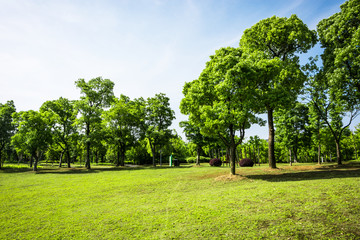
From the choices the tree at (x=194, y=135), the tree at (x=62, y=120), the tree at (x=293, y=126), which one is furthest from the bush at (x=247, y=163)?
the tree at (x=62, y=120)

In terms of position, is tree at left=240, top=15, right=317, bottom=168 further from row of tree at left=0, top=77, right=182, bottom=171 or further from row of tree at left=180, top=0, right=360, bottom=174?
row of tree at left=0, top=77, right=182, bottom=171

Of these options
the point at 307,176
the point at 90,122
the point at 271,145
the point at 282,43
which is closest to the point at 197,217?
the point at 307,176

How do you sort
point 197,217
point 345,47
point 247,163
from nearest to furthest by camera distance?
point 197,217, point 345,47, point 247,163

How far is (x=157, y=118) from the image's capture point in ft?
131

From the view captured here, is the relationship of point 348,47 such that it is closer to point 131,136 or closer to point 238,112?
point 238,112

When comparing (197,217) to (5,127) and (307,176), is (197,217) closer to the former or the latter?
(307,176)

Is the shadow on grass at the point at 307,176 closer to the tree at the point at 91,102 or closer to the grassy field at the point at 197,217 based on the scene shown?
the grassy field at the point at 197,217

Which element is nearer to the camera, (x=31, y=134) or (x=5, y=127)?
(x=31, y=134)

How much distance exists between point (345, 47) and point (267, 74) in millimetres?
8095

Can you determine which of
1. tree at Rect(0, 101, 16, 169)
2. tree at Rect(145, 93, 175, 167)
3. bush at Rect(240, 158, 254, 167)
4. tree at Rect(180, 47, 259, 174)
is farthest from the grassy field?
tree at Rect(0, 101, 16, 169)

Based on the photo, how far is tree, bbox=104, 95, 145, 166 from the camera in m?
38.7

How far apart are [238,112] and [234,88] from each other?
2.25m

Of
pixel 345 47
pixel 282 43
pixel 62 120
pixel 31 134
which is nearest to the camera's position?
pixel 345 47

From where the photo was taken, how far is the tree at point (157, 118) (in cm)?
3841
